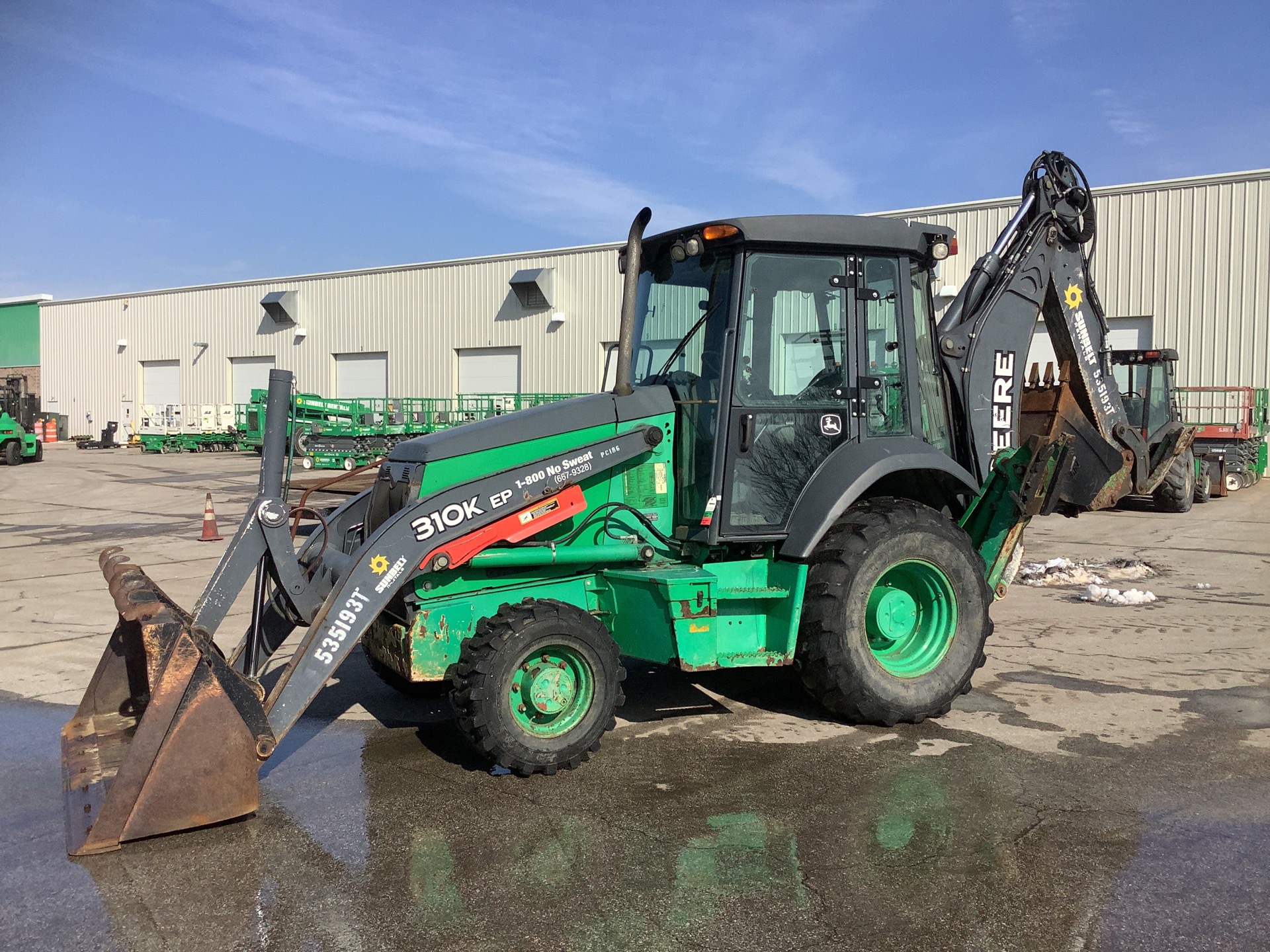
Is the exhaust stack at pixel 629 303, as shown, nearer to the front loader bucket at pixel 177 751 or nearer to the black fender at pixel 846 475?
the black fender at pixel 846 475

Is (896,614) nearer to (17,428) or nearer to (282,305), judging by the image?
(17,428)

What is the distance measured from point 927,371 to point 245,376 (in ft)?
141

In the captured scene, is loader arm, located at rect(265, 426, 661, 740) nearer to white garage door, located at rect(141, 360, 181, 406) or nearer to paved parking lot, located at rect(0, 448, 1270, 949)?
paved parking lot, located at rect(0, 448, 1270, 949)

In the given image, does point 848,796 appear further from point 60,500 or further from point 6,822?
point 60,500

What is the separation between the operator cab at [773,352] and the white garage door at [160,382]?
46066mm

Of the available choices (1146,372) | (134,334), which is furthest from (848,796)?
Result: (134,334)

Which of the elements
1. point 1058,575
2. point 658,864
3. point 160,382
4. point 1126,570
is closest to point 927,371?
point 658,864

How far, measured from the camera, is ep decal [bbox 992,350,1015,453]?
21.7 ft

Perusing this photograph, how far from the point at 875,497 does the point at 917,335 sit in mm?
973

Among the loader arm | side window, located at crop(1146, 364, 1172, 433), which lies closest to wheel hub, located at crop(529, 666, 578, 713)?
the loader arm

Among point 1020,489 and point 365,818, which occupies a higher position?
point 1020,489

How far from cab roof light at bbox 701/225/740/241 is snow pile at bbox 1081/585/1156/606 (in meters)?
5.87

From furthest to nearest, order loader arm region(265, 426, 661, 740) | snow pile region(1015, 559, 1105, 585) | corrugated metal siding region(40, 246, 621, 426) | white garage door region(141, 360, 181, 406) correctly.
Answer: white garage door region(141, 360, 181, 406)
corrugated metal siding region(40, 246, 621, 426)
snow pile region(1015, 559, 1105, 585)
loader arm region(265, 426, 661, 740)

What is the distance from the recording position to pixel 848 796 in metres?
4.79
